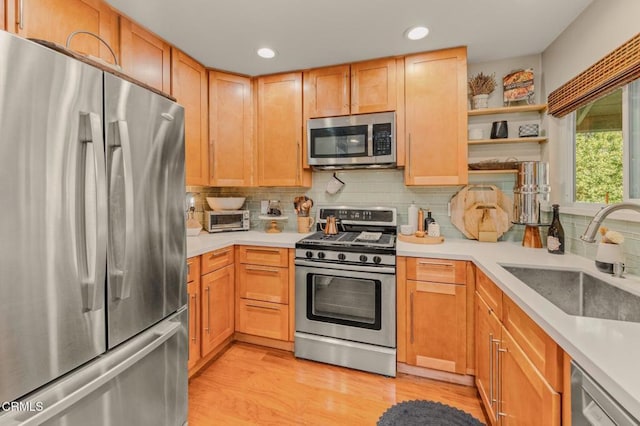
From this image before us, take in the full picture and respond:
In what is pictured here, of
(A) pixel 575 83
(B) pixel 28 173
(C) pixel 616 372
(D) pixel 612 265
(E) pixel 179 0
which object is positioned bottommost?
(C) pixel 616 372

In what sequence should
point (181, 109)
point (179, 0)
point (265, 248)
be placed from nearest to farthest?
point (181, 109) → point (179, 0) → point (265, 248)

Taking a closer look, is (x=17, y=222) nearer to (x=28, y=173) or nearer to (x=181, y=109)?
(x=28, y=173)

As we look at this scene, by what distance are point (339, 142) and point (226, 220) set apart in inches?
51.0

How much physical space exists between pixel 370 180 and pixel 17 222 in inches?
93.8

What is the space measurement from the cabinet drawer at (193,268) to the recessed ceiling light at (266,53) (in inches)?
65.1

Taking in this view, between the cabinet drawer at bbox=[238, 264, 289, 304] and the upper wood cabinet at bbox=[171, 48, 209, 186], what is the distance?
0.89 metres

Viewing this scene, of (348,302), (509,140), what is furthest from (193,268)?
(509,140)

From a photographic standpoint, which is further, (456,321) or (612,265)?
(456,321)

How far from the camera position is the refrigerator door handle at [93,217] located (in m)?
0.99

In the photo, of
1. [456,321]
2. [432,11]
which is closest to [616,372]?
[456,321]

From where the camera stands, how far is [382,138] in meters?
2.42

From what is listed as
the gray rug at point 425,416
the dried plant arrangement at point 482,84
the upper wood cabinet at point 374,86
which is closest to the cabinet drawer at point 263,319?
the gray rug at point 425,416

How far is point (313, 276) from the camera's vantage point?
2.30m

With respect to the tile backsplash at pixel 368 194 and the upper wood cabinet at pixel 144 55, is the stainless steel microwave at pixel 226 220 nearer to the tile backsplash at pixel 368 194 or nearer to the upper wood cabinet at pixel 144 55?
the tile backsplash at pixel 368 194
